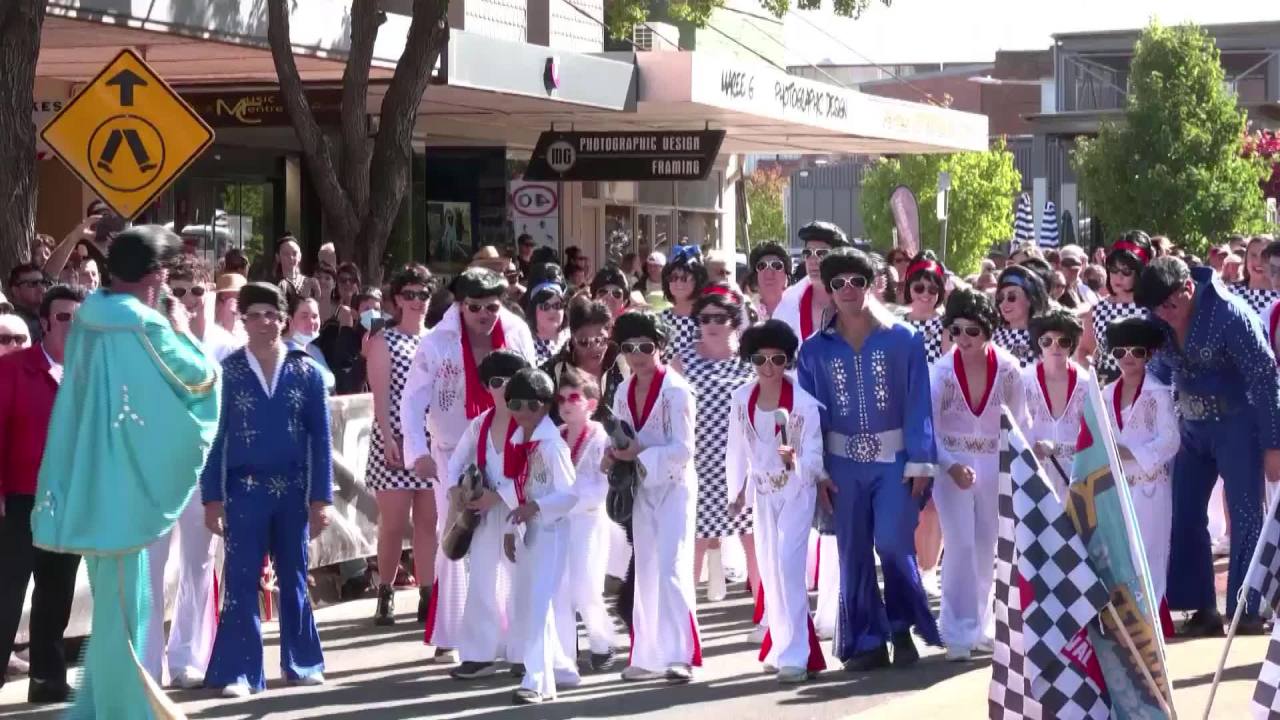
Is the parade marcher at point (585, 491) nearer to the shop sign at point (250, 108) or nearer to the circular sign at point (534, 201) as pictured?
the shop sign at point (250, 108)

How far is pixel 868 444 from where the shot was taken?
413 inches

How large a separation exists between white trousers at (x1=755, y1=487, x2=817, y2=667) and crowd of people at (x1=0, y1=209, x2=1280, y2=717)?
13 mm

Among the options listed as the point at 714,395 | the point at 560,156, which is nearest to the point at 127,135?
the point at 714,395

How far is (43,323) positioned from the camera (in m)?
10.3

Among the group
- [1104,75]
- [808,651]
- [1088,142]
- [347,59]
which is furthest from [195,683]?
[1104,75]

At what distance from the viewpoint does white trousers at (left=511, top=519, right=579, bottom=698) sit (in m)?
9.88

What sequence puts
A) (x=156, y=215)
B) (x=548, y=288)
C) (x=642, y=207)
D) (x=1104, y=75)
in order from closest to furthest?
(x=548, y=288)
(x=156, y=215)
(x=642, y=207)
(x=1104, y=75)

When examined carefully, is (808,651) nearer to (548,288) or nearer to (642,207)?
(548,288)

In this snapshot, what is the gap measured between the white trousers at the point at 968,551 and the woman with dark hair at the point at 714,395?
1275 mm

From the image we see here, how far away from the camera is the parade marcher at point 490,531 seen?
1024 centimetres

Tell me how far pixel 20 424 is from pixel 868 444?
3.86m

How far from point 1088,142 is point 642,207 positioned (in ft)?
82.5

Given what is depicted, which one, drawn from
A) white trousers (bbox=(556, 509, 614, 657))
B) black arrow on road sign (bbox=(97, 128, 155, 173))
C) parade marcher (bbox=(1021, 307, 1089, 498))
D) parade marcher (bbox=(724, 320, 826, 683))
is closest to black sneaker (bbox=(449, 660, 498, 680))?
white trousers (bbox=(556, 509, 614, 657))

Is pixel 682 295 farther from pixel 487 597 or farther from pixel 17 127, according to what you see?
pixel 17 127
